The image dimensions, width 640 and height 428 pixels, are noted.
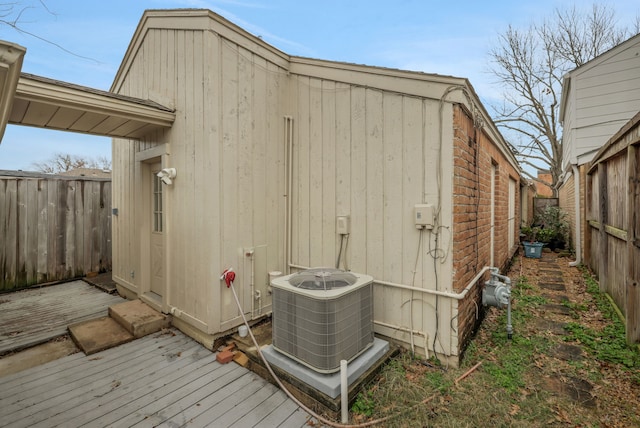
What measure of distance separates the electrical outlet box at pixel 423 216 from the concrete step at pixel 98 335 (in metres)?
3.51

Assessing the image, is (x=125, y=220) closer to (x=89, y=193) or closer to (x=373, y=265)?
(x=89, y=193)

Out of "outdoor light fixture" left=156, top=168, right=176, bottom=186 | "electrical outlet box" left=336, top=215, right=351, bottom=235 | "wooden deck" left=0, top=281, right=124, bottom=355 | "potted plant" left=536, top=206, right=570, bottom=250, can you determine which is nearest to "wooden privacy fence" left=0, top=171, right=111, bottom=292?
"wooden deck" left=0, top=281, right=124, bottom=355

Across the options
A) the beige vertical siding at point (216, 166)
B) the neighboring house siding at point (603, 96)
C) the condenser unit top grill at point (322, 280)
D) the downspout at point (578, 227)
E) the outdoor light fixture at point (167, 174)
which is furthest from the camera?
the downspout at point (578, 227)

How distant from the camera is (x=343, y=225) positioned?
319cm

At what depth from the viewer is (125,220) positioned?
4.75m

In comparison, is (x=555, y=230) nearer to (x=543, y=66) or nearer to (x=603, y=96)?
(x=603, y=96)

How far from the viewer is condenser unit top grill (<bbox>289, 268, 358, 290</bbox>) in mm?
2439

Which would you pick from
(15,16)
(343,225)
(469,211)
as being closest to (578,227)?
(469,211)

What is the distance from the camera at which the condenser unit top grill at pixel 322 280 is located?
2.44 metres

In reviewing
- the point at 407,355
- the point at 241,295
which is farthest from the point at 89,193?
the point at 407,355

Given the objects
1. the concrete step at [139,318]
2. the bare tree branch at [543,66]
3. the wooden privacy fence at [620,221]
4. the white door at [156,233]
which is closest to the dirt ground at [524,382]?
the wooden privacy fence at [620,221]

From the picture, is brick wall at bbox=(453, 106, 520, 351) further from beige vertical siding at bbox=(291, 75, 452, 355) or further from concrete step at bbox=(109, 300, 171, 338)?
concrete step at bbox=(109, 300, 171, 338)

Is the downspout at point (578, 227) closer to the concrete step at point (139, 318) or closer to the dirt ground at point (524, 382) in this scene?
the dirt ground at point (524, 382)

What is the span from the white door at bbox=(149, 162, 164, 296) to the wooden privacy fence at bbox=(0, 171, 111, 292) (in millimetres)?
2927
